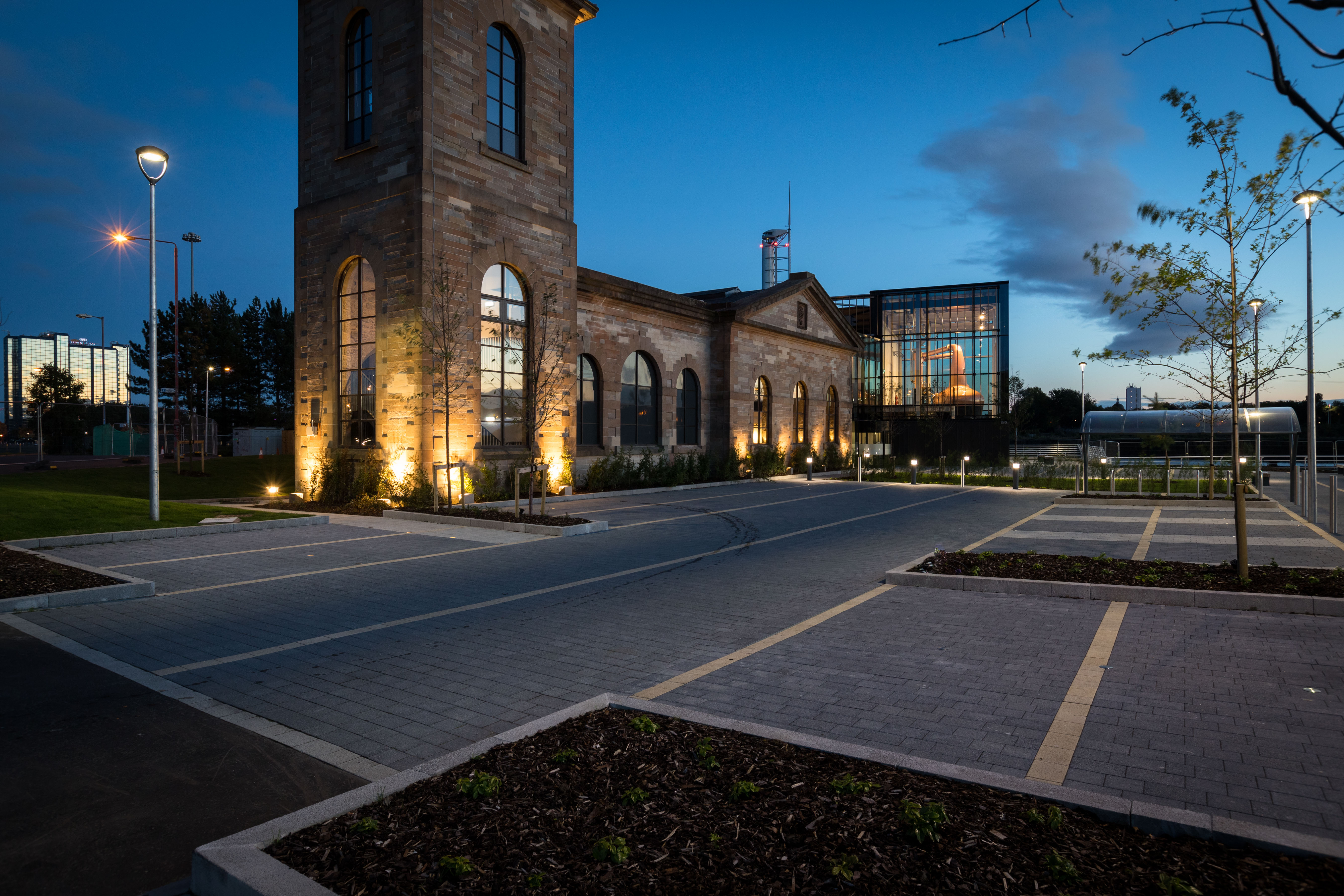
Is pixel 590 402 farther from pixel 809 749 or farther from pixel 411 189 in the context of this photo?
pixel 809 749

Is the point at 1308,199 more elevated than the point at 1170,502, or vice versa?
the point at 1308,199

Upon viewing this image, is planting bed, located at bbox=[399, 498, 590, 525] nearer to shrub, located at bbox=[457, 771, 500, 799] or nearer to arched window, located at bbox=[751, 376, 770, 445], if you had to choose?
shrub, located at bbox=[457, 771, 500, 799]

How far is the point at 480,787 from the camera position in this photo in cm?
345

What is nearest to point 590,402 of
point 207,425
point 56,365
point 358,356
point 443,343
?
point 358,356

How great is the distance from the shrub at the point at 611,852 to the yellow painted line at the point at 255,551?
10.0m

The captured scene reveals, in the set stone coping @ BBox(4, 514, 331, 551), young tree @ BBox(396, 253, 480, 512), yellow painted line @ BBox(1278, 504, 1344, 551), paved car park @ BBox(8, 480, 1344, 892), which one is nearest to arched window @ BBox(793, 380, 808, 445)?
yellow painted line @ BBox(1278, 504, 1344, 551)

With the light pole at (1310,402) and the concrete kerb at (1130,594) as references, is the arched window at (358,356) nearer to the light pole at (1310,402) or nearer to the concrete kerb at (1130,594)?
the concrete kerb at (1130,594)

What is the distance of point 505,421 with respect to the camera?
20906 mm

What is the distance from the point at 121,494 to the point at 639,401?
1683 cm

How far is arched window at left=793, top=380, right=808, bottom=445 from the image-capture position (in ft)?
120

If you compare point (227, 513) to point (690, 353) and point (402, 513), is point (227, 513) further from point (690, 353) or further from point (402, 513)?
point (690, 353)

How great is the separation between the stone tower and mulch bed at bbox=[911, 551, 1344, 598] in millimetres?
13068

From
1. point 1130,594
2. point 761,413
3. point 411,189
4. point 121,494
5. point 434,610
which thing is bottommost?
point 434,610

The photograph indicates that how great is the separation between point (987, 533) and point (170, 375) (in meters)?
52.1
